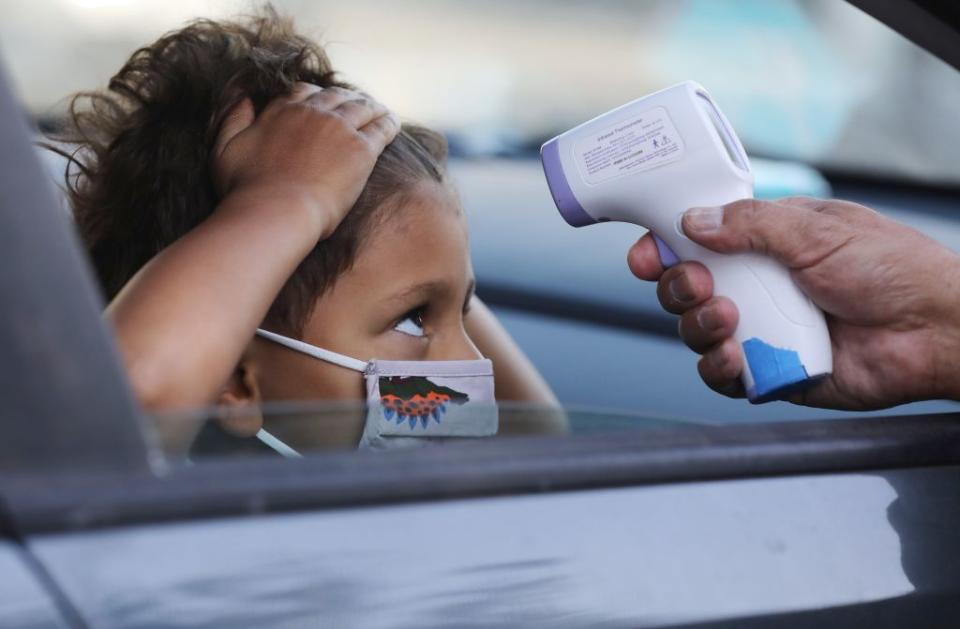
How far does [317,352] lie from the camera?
5.94 feet

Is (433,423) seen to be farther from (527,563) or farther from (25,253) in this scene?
(25,253)

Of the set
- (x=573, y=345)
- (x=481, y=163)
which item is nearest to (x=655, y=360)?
(x=573, y=345)

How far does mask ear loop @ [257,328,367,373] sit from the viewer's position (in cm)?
181

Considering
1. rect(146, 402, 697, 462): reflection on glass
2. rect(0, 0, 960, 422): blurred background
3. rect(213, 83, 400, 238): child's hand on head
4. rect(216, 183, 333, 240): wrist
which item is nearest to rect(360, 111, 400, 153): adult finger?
rect(213, 83, 400, 238): child's hand on head

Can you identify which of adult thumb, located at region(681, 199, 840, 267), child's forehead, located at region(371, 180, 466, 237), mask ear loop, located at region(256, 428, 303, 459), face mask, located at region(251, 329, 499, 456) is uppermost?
mask ear loop, located at region(256, 428, 303, 459)

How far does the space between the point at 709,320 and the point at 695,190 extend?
0.18m

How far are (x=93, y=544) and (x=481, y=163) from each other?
11.8ft

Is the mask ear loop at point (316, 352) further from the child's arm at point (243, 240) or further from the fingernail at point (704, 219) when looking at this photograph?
the fingernail at point (704, 219)

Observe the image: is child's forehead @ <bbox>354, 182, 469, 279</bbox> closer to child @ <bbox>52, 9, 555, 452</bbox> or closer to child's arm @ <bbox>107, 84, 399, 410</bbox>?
child @ <bbox>52, 9, 555, 452</bbox>

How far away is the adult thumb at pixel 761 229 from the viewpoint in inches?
61.4

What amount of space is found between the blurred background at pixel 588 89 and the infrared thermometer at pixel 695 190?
1.77 m

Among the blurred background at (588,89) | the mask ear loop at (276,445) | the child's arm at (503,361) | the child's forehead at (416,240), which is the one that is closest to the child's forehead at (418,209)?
the child's forehead at (416,240)

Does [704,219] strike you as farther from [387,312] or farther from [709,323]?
[387,312]

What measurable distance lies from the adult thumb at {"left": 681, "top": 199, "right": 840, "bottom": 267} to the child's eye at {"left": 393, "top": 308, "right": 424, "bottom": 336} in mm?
473
